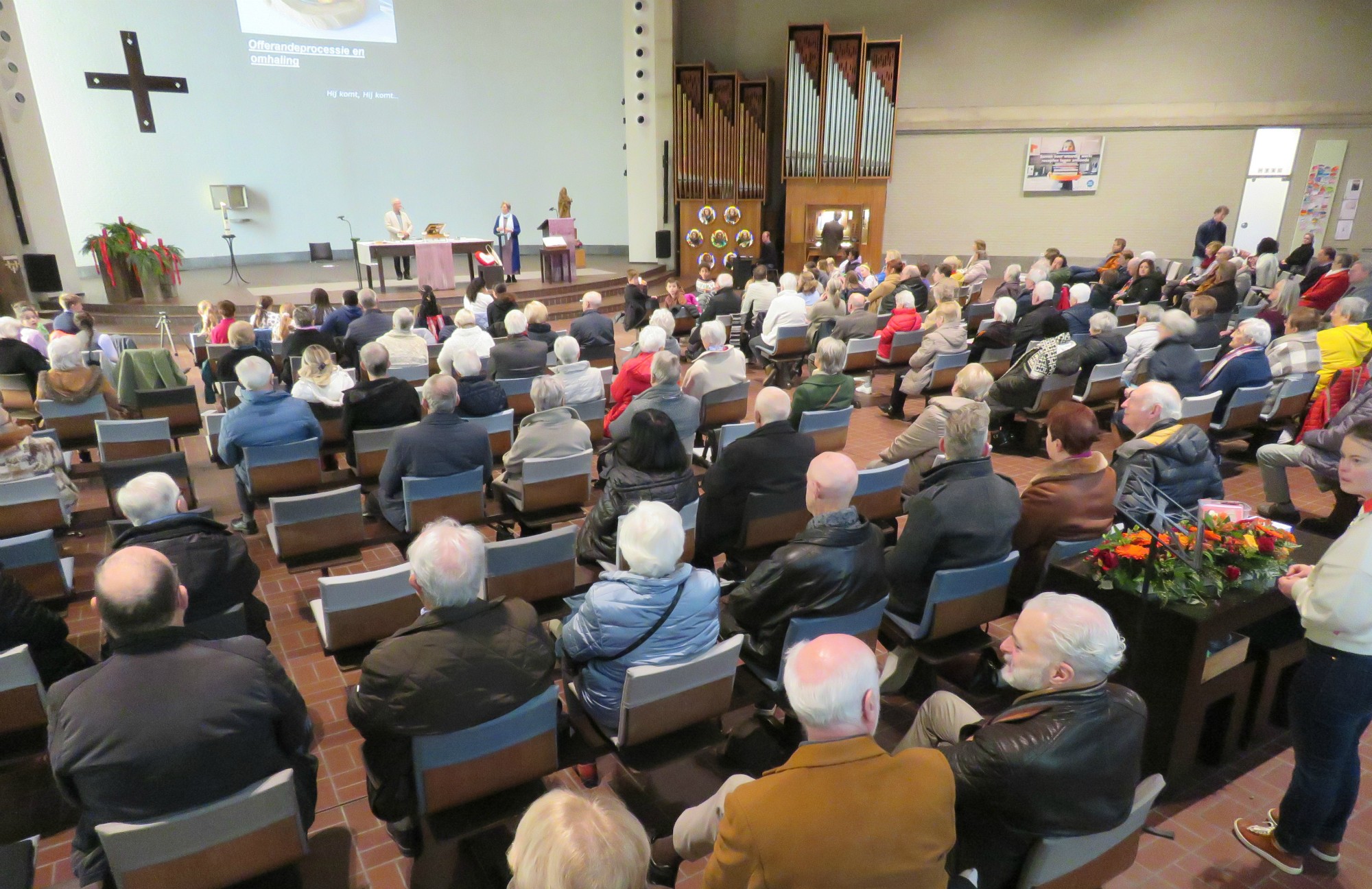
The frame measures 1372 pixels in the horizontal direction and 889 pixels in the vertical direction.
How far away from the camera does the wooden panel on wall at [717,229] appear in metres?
15.0

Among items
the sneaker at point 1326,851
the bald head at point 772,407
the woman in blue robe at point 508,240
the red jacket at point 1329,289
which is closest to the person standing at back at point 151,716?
the bald head at point 772,407

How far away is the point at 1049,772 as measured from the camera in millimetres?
1790

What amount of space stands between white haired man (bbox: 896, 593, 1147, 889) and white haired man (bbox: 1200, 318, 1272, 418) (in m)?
4.67

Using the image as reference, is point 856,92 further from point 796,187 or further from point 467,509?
point 467,509

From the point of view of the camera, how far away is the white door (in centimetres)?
1348

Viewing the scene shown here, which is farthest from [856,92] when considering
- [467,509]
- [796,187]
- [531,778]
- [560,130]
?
[531,778]

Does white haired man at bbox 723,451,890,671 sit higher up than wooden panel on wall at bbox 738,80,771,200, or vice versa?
wooden panel on wall at bbox 738,80,771,200

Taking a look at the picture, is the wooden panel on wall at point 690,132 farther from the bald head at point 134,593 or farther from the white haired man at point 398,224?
the bald head at point 134,593

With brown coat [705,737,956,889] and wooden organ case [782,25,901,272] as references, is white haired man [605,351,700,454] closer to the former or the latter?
brown coat [705,737,956,889]

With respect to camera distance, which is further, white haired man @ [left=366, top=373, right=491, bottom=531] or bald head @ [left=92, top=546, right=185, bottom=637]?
white haired man @ [left=366, top=373, right=491, bottom=531]

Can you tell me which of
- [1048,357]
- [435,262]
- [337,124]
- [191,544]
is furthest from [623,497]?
[337,124]

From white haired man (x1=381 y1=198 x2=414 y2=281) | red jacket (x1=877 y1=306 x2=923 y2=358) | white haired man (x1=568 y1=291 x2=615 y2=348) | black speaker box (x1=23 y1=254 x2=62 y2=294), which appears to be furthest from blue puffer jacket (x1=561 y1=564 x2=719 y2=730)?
black speaker box (x1=23 y1=254 x2=62 y2=294)

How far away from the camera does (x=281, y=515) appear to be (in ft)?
11.5

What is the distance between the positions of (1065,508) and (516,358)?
158 inches
